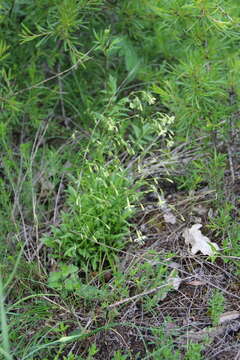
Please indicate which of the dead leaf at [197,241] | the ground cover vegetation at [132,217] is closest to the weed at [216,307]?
the ground cover vegetation at [132,217]

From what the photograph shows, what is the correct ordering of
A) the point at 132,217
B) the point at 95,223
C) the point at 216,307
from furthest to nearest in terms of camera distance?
the point at 132,217, the point at 95,223, the point at 216,307

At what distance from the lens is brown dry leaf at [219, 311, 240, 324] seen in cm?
211

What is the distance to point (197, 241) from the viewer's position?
2.39 metres

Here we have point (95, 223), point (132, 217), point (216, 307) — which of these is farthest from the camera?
point (132, 217)

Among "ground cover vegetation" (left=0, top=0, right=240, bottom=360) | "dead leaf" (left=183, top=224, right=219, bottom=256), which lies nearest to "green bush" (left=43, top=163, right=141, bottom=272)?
"ground cover vegetation" (left=0, top=0, right=240, bottom=360)

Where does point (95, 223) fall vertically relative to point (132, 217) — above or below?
above

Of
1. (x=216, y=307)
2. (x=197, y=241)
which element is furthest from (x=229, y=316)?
(x=197, y=241)

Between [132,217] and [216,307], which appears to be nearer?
[216,307]

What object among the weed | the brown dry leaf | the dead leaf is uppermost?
the weed

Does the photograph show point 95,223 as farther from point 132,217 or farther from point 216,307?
point 216,307

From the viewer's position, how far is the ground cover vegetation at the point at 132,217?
2.10 metres

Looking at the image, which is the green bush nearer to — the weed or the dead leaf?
the dead leaf

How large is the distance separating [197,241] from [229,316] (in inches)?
15.3

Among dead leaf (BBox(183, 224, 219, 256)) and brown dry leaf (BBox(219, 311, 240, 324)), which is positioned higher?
dead leaf (BBox(183, 224, 219, 256))
